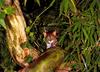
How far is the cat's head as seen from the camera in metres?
1.37

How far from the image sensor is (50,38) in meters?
1.39

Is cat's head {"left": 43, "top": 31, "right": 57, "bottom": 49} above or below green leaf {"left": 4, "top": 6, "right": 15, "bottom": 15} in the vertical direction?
below

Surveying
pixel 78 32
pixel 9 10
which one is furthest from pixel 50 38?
pixel 9 10

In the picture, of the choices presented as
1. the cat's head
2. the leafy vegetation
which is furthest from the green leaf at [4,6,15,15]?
the cat's head

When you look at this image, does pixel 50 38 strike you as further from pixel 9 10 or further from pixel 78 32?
pixel 9 10

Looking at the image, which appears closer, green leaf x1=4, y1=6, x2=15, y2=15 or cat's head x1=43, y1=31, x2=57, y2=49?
green leaf x1=4, y1=6, x2=15, y2=15

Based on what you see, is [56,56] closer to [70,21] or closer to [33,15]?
[70,21]

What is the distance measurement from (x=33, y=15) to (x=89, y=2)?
37 cm

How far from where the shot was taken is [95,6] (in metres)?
1.32

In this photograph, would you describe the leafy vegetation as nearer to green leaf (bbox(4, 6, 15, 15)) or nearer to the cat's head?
the cat's head

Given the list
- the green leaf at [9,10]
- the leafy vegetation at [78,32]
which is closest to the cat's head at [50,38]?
the leafy vegetation at [78,32]

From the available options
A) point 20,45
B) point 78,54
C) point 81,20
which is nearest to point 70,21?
point 81,20

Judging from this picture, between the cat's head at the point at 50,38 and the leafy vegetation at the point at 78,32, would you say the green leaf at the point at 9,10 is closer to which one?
the leafy vegetation at the point at 78,32

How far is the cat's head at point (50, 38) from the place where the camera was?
1.37 metres
